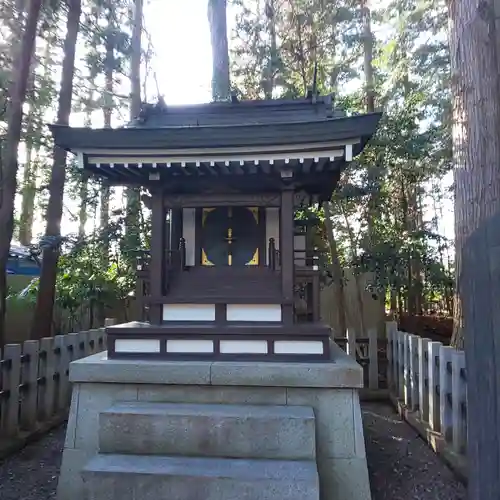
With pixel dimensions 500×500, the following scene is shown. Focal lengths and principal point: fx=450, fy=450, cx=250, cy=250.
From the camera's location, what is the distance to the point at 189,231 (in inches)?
204

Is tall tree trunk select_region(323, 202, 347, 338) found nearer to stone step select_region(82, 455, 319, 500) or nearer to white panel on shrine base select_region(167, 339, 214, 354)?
white panel on shrine base select_region(167, 339, 214, 354)

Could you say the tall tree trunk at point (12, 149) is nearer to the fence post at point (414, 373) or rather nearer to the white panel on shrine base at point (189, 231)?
the white panel on shrine base at point (189, 231)

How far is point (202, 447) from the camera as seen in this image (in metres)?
3.61

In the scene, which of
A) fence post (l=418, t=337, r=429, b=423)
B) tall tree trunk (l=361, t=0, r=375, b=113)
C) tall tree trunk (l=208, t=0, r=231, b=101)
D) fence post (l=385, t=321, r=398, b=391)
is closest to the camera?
fence post (l=418, t=337, r=429, b=423)

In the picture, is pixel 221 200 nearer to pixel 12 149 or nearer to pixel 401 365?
pixel 12 149

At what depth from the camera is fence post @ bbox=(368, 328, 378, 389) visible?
7055 millimetres

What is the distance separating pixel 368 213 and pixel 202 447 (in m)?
8.34

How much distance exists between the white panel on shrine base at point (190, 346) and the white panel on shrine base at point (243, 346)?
0.42ft

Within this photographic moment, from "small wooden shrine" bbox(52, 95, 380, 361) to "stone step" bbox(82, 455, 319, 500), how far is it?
1.19 meters

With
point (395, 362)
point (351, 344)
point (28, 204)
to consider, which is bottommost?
point (395, 362)

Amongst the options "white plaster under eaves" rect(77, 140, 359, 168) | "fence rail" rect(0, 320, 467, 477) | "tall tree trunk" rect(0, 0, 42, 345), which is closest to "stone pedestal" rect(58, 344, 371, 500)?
"fence rail" rect(0, 320, 467, 477)

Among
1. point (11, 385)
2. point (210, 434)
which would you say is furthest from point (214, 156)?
point (11, 385)

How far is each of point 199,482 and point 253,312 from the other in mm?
1806

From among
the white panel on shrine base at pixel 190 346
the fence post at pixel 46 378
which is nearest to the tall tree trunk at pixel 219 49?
the fence post at pixel 46 378
